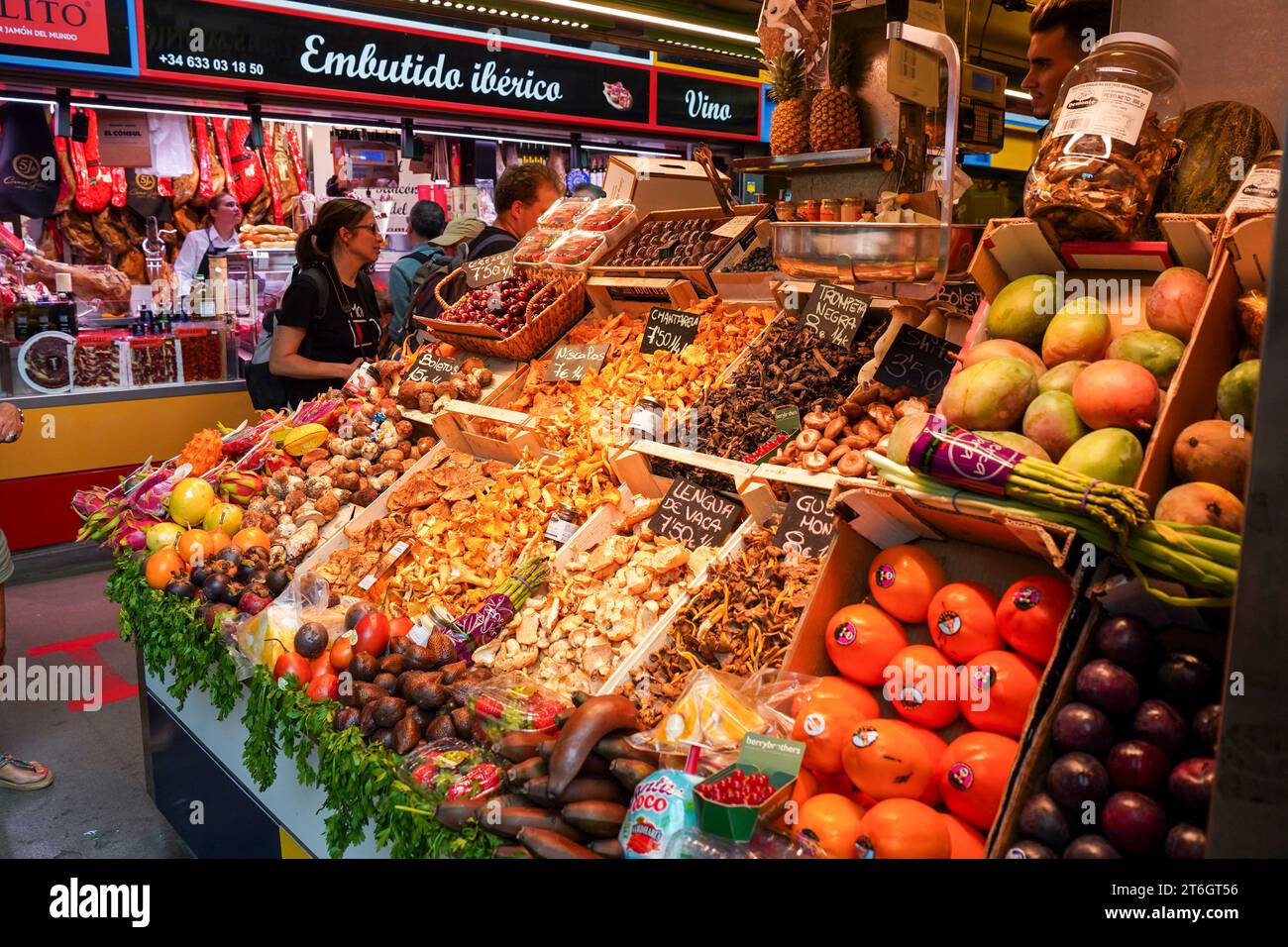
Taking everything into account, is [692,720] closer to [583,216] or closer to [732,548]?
[732,548]

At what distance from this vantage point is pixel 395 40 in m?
7.40

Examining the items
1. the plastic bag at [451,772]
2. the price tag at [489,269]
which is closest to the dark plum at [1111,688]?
the plastic bag at [451,772]

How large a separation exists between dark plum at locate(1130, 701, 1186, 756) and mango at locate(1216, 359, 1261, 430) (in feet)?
1.91

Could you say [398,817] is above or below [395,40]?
below

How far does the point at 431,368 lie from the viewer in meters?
4.51

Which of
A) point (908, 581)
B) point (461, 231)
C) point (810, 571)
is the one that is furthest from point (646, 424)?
point (461, 231)

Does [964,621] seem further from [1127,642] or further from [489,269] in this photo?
[489,269]

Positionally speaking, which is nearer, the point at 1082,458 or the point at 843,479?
the point at 1082,458

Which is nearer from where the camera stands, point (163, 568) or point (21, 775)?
point (163, 568)

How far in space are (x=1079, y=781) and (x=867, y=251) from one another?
3.80 ft

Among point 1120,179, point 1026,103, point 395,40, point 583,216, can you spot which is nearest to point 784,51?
point 583,216

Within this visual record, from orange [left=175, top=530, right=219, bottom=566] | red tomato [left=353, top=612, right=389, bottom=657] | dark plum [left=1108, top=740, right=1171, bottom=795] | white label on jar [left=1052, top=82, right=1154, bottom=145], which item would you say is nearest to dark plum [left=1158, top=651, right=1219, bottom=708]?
dark plum [left=1108, top=740, right=1171, bottom=795]
